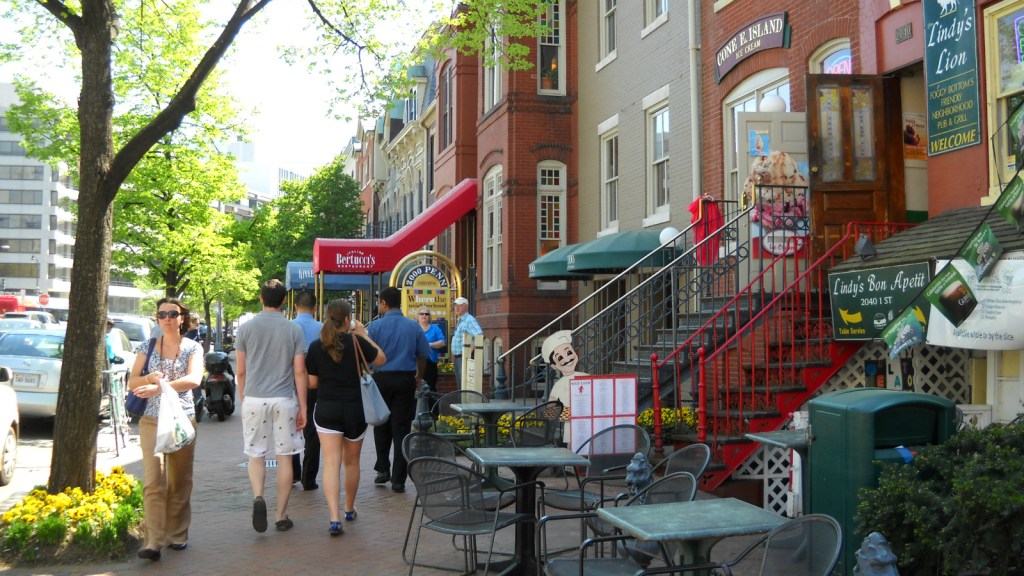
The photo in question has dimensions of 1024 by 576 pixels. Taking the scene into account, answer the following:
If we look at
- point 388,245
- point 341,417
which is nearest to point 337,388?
point 341,417

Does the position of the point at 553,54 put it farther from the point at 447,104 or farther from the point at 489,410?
the point at 489,410

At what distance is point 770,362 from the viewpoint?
8992 mm

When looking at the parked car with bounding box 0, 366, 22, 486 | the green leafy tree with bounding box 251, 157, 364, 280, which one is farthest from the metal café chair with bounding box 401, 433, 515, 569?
the green leafy tree with bounding box 251, 157, 364, 280

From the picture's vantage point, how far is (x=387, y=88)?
36.9ft

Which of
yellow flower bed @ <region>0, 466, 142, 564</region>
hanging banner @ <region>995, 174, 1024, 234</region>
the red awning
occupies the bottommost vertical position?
yellow flower bed @ <region>0, 466, 142, 564</region>

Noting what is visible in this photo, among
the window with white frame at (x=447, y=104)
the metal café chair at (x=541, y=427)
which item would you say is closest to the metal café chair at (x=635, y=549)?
the metal café chair at (x=541, y=427)

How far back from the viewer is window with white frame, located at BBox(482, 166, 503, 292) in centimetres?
1989

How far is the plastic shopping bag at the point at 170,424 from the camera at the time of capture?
6.60 meters

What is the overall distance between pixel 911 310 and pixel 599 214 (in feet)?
35.6

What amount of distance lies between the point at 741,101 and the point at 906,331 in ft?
20.6

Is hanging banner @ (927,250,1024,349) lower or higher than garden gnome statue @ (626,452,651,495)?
higher

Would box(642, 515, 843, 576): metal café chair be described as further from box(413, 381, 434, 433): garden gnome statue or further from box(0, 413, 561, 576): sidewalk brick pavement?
box(413, 381, 434, 433): garden gnome statue

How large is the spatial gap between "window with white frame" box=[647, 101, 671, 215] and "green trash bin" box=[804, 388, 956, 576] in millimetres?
9607

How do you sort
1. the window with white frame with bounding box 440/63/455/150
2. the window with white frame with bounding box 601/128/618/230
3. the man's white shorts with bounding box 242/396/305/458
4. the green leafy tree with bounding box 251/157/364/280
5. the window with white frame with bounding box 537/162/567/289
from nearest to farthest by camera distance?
the man's white shorts with bounding box 242/396/305/458 → the window with white frame with bounding box 601/128/618/230 → the window with white frame with bounding box 537/162/567/289 → the window with white frame with bounding box 440/63/455/150 → the green leafy tree with bounding box 251/157/364/280
